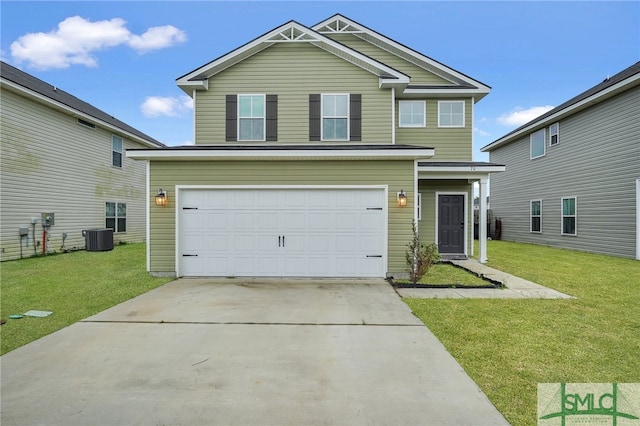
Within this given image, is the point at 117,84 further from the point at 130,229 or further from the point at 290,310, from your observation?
the point at 290,310

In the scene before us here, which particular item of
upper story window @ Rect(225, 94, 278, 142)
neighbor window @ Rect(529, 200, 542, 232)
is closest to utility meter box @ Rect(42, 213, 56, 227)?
upper story window @ Rect(225, 94, 278, 142)

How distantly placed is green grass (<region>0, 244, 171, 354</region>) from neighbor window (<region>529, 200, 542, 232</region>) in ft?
54.3

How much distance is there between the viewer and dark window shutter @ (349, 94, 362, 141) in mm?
9109

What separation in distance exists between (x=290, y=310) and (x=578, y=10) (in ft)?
56.6

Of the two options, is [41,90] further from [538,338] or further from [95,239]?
[538,338]

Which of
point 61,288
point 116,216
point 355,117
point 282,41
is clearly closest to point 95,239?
point 116,216

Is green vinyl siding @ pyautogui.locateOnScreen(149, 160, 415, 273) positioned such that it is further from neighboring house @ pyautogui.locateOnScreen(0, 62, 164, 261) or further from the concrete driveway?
neighboring house @ pyautogui.locateOnScreen(0, 62, 164, 261)

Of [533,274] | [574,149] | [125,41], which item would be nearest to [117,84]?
[125,41]

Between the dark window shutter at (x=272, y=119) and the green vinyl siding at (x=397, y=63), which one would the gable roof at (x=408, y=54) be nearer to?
the green vinyl siding at (x=397, y=63)

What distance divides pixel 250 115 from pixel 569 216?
1385cm

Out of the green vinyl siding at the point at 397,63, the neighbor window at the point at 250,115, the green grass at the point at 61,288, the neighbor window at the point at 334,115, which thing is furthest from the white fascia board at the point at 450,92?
the green grass at the point at 61,288

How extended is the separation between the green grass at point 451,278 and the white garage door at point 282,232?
1.23 metres

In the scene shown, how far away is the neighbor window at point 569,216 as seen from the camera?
13.4 m

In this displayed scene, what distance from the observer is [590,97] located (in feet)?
38.8
